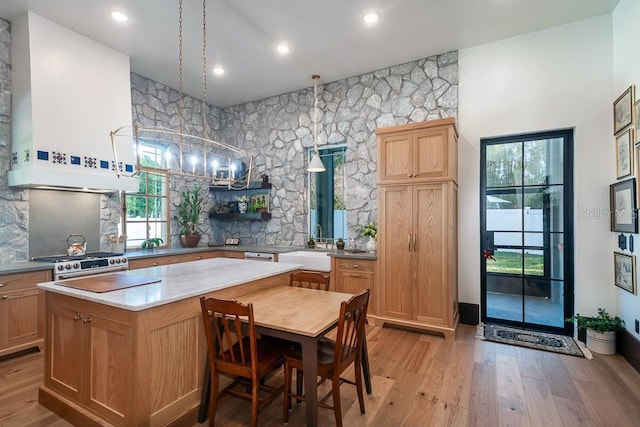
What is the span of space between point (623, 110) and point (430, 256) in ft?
7.56

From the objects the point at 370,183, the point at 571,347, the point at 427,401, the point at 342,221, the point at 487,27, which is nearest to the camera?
the point at 427,401

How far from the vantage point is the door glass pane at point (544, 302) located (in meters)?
3.59

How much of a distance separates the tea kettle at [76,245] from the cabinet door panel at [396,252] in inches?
144

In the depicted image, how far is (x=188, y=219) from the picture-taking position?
520 centimetres

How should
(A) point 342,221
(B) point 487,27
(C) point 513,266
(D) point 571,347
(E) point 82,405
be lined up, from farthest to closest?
1. (A) point 342,221
2. (C) point 513,266
3. (B) point 487,27
4. (D) point 571,347
5. (E) point 82,405

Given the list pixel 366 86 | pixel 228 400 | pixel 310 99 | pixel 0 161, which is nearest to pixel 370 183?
pixel 366 86

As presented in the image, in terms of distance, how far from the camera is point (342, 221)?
492 centimetres

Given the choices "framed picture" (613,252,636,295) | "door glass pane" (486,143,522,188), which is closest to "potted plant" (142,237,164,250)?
"door glass pane" (486,143,522,188)

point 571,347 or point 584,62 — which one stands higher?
point 584,62

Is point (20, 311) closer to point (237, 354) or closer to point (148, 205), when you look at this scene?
point (148, 205)

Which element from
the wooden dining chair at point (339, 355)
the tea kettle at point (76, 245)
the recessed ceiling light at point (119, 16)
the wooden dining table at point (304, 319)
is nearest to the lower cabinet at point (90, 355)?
→ the wooden dining table at point (304, 319)

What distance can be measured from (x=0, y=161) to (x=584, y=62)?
649 cm

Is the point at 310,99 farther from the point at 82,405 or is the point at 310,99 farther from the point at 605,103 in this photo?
the point at 82,405

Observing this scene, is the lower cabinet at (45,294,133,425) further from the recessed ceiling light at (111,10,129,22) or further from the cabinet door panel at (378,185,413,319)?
the recessed ceiling light at (111,10,129,22)
